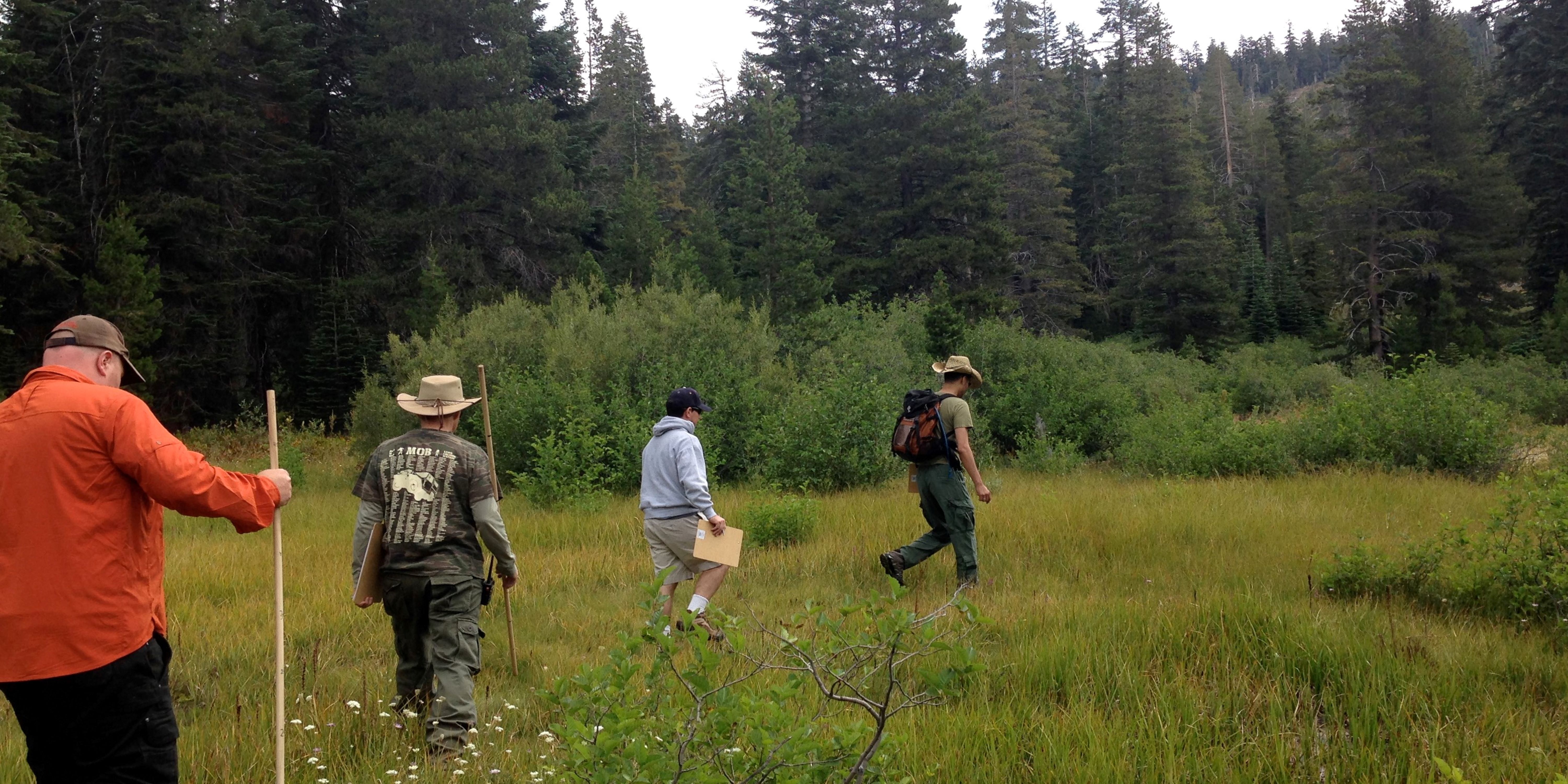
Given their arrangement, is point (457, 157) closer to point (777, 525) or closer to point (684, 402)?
point (777, 525)

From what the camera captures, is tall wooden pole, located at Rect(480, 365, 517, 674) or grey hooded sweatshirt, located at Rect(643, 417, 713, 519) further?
grey hooded sweatshirt, located at Rect(643, 417, 713, 519)

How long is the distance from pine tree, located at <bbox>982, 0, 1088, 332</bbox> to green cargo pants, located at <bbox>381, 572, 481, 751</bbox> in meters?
34.1

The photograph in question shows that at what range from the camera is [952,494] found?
7.39m

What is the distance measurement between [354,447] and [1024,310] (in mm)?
27943

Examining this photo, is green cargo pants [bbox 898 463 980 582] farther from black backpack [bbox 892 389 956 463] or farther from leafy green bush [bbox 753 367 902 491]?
leafy green bush [bbox 753 367 902 491]

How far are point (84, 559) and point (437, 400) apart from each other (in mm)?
1912

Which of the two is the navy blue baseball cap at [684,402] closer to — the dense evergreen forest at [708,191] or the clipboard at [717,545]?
the clipboard at [717,545]

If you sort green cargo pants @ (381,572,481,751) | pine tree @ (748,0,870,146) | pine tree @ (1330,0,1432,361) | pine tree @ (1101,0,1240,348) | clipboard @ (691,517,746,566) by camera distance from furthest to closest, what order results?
1. pine tree @ (1101,0,1240,348)
2. pine tree @ (748,0,870,146)
3. pine tree @ (1330,0,1432,361)
4. clipboard @ (691,517,746,566)
5. green cargo pants @ (381,572,481,751)

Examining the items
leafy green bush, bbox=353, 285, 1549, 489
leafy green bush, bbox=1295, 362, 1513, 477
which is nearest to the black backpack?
leafy green bush, bbox=353, 285, 1549, 489

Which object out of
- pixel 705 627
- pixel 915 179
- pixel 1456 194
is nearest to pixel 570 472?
pixel 705 627

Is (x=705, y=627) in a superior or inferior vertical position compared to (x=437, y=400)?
inferior

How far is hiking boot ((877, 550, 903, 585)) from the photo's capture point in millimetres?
7473

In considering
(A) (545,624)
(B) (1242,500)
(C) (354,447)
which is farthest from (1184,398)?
(A) (545,624)

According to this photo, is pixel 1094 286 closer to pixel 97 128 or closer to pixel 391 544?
pixel 97 128
